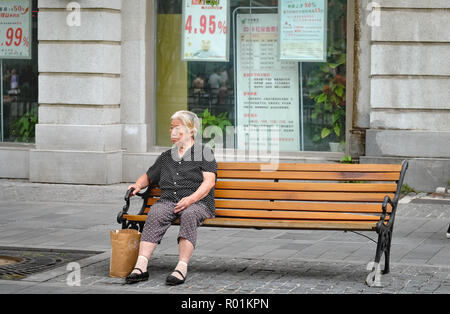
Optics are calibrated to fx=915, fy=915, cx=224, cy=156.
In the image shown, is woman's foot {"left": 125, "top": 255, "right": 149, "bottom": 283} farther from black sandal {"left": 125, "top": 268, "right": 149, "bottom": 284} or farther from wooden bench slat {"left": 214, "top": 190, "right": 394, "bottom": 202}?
wooden bench slat {"left": 214, "top": 190, "right": 394, "bottom": 202}

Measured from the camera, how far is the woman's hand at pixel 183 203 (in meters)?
7.18

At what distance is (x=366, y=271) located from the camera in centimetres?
738

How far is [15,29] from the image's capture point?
14.9 m

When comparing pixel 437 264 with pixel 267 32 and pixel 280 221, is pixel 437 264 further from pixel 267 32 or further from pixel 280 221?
pixel 267 32

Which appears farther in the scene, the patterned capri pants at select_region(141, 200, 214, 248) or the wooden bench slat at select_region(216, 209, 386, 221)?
the wooden bench slat at select_region(216, 209, 386, 221)

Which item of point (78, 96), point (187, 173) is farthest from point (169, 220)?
point (78, 96)

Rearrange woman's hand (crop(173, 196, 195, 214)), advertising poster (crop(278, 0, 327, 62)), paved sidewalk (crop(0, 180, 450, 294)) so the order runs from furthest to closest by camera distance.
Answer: advertising poster (crop(278, 0, 327, 62)) → woman's hand (crop(173, 196, 195, 214)) → paved sidewalk (crop(0, 180, 450, 294))

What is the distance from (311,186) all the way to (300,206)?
19cm

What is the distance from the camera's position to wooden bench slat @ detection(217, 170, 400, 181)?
740 cm

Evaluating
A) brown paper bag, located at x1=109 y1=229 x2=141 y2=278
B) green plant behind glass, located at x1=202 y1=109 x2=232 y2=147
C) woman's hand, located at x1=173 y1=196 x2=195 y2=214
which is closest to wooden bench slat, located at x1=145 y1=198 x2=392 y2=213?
woman's hand, located at x1=173 y1=196 x2=195 y2=214

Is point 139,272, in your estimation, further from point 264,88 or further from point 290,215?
point 264,88

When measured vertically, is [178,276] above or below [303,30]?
below

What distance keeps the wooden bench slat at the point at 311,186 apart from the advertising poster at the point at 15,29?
318 inches
